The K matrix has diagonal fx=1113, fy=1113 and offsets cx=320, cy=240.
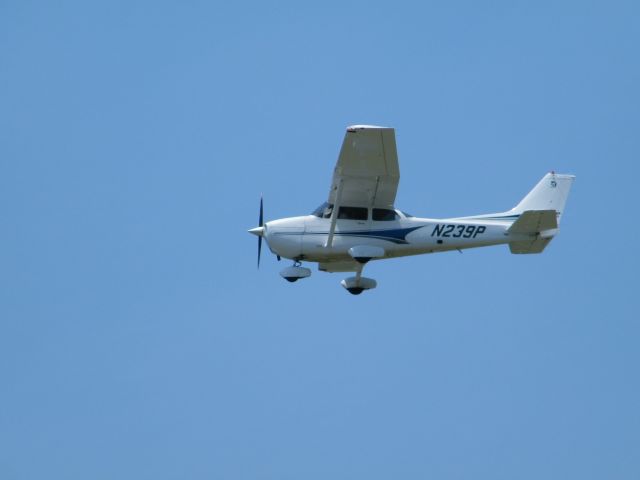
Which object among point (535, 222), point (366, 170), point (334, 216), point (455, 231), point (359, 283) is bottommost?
point (359, 283)

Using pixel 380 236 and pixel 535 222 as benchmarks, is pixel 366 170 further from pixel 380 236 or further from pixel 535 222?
pixel 535 222

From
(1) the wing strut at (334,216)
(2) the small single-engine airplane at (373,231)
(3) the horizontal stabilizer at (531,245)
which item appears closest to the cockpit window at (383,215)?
(2) the small single-engine airplane at (373,231)

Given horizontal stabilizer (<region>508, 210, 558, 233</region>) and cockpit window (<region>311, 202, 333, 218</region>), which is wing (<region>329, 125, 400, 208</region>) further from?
horizontal stabilizer (<region>508, 210, 558, 233</region>)

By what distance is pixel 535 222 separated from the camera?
21.1 metres

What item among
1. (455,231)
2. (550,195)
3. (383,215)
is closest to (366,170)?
(383,215)

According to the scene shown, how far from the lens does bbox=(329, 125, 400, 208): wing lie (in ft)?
63.2

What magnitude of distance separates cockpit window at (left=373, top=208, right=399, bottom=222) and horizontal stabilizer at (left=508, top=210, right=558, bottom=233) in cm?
228

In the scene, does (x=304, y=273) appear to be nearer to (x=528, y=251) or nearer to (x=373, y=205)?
(x=373, y=205)

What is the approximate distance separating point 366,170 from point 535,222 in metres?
3.51

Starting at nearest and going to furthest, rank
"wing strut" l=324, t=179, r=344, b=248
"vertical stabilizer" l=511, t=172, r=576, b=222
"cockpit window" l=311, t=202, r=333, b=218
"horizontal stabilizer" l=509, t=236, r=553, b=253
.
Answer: "wing strut" l=324, t=179, r=344, b=248, "cockpit window" l=311, t=202, r=333, b=218, "horizontal stabilizer" l=509, t=236, r=553, b=253, "vertical stabilizer" l=511, t=172, r=576, b=222

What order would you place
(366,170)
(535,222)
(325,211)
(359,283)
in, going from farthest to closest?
(359,283) → (325,211) → (535,222) → (366,170)


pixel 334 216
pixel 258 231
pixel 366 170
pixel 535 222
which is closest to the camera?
pixel 366 170

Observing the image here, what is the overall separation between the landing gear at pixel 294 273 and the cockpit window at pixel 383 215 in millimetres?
1655

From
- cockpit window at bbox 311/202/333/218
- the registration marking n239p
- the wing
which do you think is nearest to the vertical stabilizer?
the registration marking n239p
